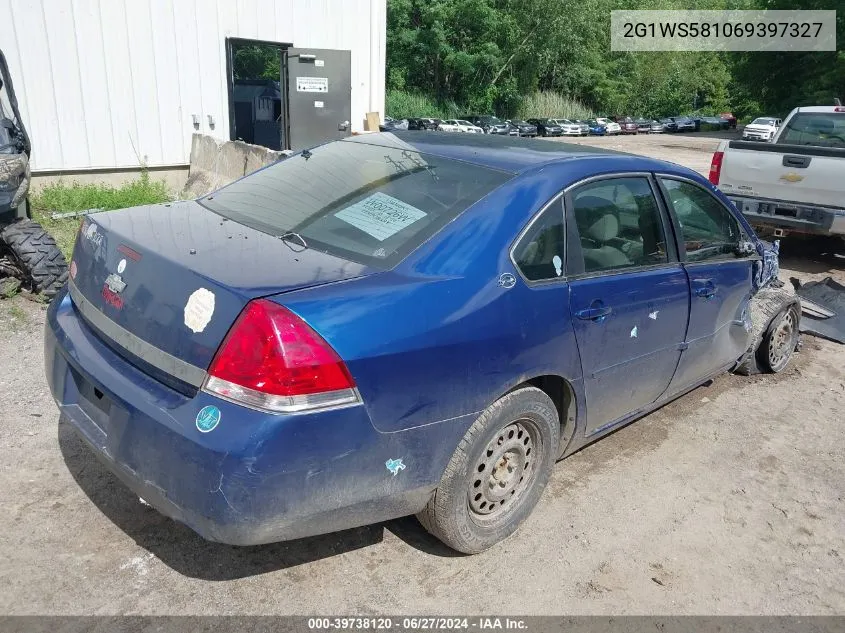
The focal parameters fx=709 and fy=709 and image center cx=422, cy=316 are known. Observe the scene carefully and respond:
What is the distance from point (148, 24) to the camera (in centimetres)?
999

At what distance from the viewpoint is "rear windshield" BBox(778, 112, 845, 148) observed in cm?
966

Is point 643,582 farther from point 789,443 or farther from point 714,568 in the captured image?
point 789,443

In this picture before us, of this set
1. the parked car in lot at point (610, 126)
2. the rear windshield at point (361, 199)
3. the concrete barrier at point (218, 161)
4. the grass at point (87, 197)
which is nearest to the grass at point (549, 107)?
the parked car in lot at point (610, 126)

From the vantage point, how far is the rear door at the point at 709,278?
3943 mm

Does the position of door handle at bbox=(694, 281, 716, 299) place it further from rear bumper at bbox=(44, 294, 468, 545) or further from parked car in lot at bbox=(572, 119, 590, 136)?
parked car in lot at bbox=(572, 119, 590, 136)

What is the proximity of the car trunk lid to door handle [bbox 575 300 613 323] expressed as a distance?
3.46ft

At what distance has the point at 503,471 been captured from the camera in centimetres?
314

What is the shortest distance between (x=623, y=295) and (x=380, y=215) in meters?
1.24

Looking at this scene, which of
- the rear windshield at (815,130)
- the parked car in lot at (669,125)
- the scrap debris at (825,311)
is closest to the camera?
the scrap debris at (825,311)

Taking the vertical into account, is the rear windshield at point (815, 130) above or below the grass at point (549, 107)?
above

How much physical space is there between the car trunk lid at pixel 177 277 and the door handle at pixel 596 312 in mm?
1054

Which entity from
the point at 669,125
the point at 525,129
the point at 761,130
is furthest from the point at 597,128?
the point at 761,130

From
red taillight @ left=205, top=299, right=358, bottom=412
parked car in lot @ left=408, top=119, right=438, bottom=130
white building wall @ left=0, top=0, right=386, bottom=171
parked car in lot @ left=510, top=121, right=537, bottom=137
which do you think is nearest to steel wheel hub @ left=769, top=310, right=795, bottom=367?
red taillight @ left=205, top=299, right=358, bottom=412

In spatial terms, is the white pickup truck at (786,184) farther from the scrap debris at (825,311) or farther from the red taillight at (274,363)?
the red taillight at (274,363)
